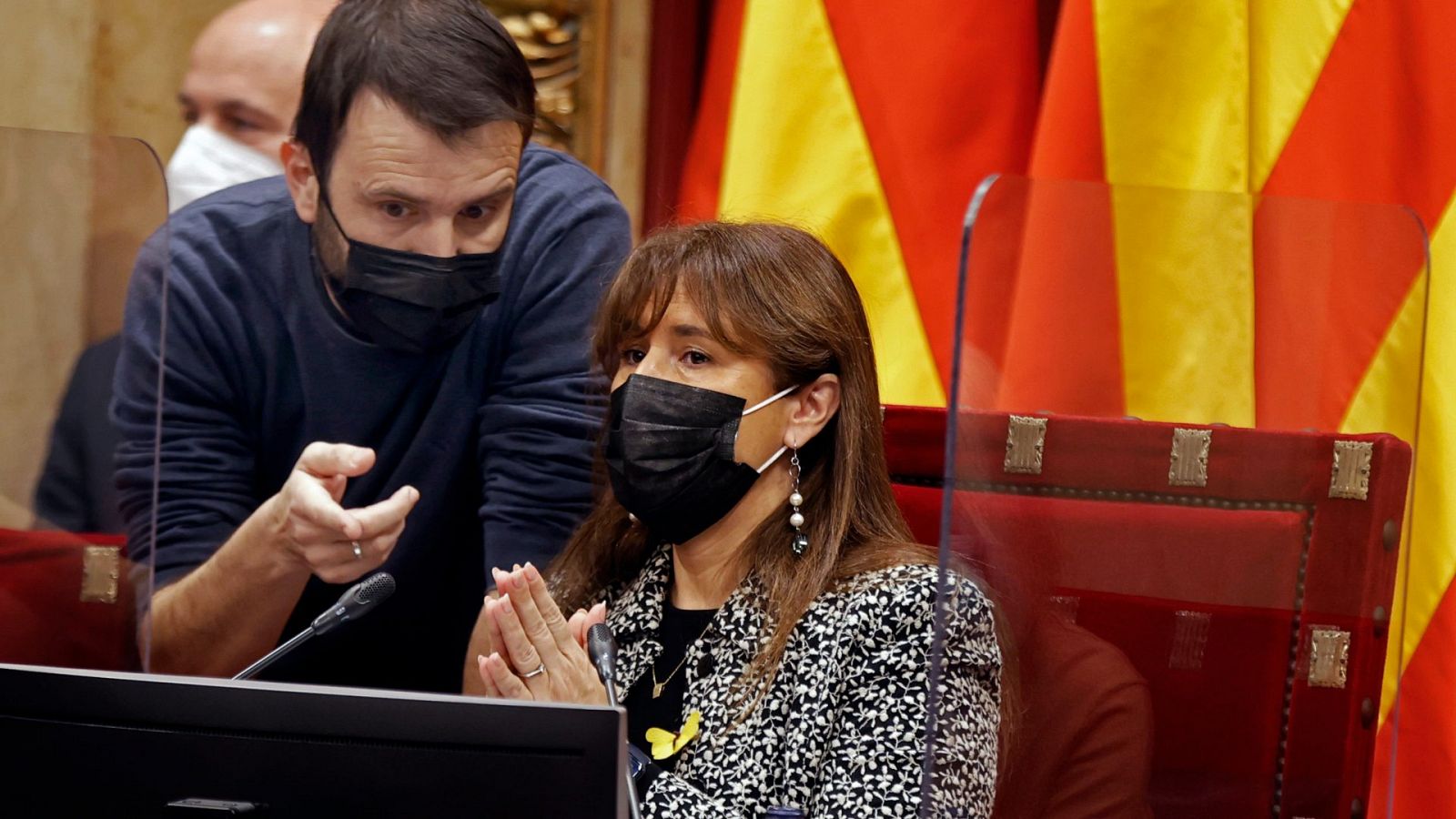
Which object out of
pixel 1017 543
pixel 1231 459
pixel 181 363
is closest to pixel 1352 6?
pixel 1231 459

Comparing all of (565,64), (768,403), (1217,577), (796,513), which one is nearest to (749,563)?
(796,513)

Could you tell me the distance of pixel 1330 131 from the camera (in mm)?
2107

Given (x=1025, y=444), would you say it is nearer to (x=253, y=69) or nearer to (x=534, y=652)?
(x=534, y=652)

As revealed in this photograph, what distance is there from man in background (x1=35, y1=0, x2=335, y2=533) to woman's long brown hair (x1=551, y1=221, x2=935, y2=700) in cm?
60

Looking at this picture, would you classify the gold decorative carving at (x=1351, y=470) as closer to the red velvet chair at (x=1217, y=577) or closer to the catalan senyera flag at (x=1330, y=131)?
the red velvet chair at (x=1217, y=577)

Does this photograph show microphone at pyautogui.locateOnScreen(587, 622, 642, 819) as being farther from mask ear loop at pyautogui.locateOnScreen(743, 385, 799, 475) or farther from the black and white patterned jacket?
mask ear loop at pyautogui.locateOnScreen(743, 385, 799, 475)

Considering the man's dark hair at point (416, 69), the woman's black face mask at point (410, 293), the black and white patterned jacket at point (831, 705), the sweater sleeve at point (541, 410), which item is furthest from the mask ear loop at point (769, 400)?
the man's dark hair at point (416, 69)

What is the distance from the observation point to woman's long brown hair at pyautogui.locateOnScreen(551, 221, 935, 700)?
6.06ft

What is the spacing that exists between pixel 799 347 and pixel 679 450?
0.19 metres

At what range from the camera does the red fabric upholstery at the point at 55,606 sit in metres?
1.85

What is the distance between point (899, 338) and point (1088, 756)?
103 cm

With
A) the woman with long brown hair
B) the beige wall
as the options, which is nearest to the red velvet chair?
the woman with long brown hair

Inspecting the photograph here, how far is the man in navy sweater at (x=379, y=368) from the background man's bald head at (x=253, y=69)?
6 centimetres

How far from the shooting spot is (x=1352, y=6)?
210cm
